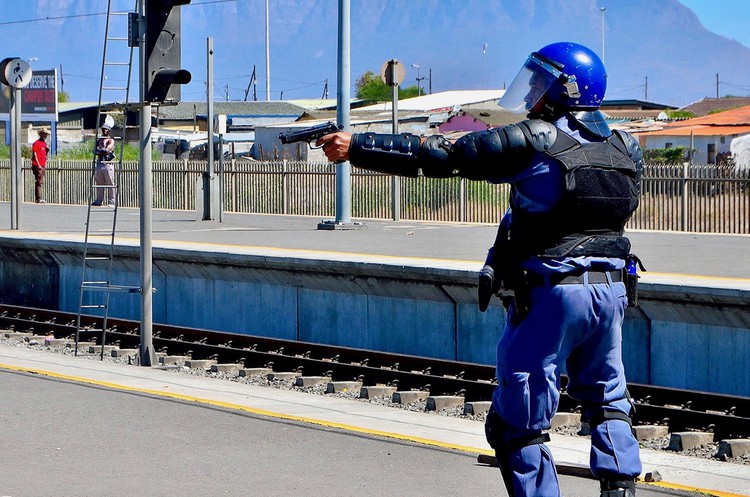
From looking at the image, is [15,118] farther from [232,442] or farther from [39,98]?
[39,98]

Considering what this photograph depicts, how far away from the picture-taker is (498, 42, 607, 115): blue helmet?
5.29 metres

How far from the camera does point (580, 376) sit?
17.5 feet

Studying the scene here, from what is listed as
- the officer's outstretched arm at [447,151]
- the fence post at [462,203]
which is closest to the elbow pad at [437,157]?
the officer's outstretched arm at [447,151]

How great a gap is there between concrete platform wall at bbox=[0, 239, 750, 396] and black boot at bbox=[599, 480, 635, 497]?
5989 millimetres

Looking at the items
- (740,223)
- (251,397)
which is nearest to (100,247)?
(251,397)

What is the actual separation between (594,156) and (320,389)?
7.09 meters

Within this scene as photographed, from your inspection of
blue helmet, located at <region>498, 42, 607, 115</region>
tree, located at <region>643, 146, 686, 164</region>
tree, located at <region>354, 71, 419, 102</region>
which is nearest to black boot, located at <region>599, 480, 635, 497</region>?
blue helmet, located at <region>498, 42, 607, 115</region>

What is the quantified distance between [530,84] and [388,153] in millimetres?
651

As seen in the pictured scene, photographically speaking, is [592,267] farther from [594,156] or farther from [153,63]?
[153,63]

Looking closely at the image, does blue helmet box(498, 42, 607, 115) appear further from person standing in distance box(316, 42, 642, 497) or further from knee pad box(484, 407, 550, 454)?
knee pad box(484, 407, 550, 454)

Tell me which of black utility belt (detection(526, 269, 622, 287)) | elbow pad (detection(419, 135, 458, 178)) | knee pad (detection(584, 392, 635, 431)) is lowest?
knee pad (detection(584, 392, 635, 431))

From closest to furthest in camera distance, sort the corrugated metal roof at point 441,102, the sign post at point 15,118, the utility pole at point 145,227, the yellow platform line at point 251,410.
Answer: the yellow platform line at point 251,410 → the utility pole at point 145,227 → the sign post at point 15,118 → the corrugated metal roof at point 441,102

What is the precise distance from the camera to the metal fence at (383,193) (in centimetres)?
2162

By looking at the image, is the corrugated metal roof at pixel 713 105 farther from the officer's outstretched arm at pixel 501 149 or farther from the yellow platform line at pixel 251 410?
the officer's outstretched arm at pixel 501 149
